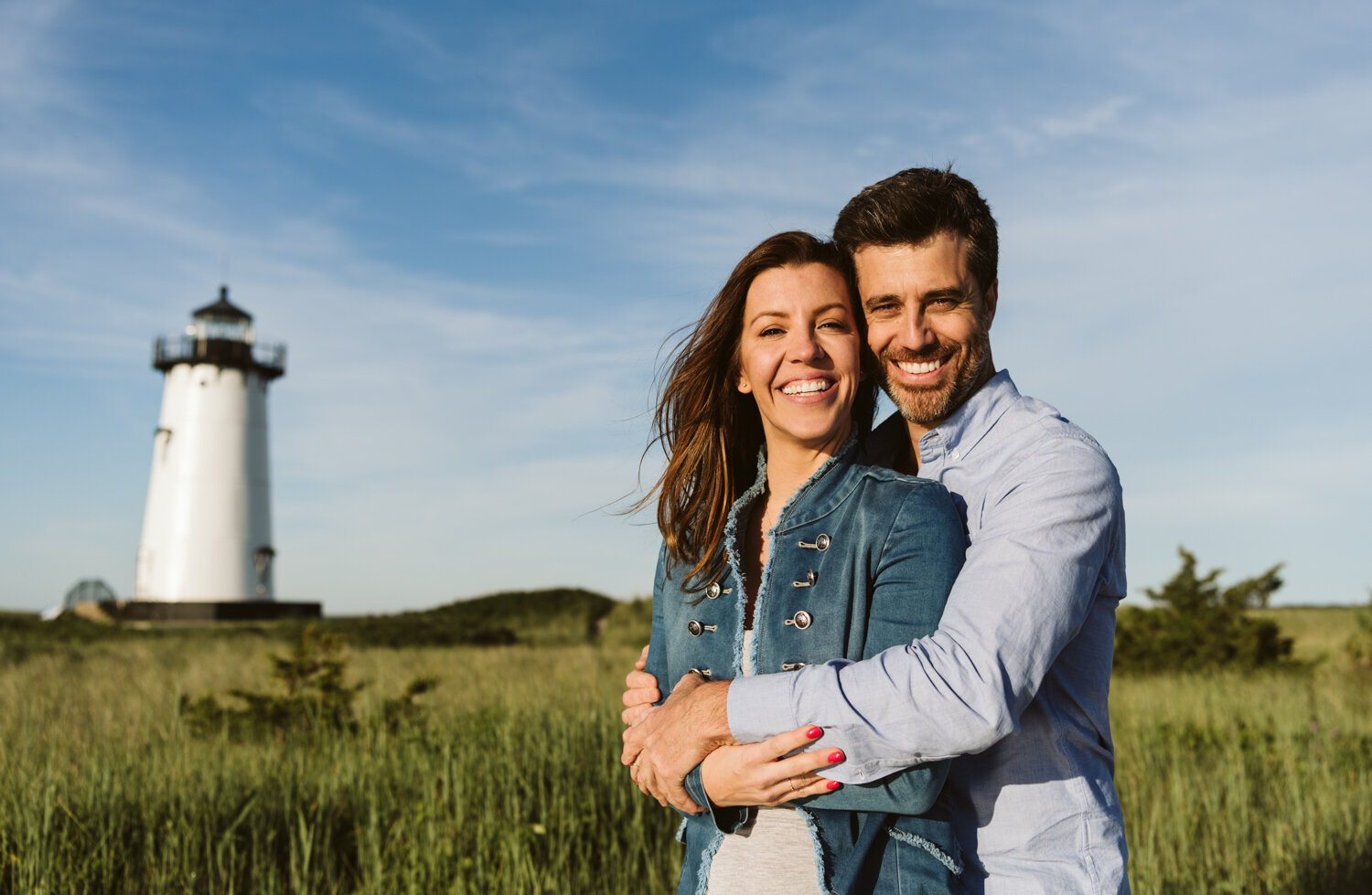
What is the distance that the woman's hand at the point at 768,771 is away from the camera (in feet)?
5.49

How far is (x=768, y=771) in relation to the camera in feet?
5.55

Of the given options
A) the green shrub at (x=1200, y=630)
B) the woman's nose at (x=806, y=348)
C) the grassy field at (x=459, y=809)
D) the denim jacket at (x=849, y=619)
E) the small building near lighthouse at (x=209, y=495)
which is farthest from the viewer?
the small building near lighthouse at (x=209, y=495)

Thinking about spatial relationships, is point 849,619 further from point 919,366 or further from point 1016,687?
point 919,366

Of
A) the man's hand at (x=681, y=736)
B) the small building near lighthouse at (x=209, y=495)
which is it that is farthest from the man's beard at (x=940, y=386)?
the small building near lighthouse at (x=209, y=495)

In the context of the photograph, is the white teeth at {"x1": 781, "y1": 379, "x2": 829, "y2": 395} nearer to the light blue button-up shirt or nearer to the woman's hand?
the light blue button-up shirt

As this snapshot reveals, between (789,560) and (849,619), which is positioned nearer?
(849,619)

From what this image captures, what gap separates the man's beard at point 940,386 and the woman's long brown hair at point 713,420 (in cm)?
14

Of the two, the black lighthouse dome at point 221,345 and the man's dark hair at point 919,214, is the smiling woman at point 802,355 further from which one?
the black lighthouse dome at point 221,345

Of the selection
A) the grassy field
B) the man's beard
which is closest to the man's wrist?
the man's beard

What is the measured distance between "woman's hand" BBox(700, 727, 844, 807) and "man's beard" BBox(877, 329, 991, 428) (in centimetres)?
90

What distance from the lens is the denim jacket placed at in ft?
5.67

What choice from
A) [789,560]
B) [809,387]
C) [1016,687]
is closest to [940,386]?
[809,387]

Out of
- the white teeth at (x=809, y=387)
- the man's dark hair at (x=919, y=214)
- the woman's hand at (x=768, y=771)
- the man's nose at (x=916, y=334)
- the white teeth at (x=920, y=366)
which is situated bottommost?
the woman's hand at (x=768, y=771)

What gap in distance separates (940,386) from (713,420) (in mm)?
568
